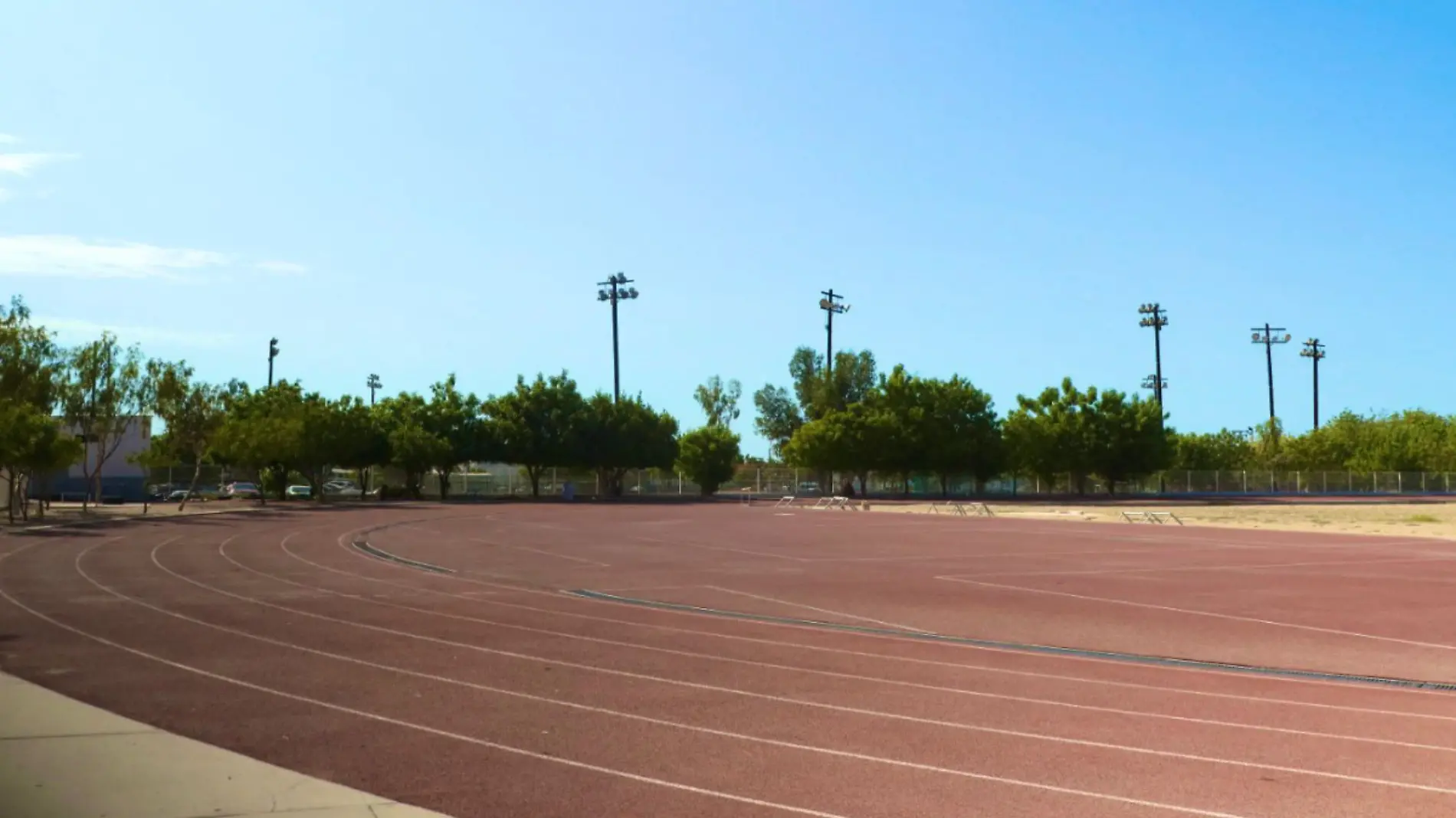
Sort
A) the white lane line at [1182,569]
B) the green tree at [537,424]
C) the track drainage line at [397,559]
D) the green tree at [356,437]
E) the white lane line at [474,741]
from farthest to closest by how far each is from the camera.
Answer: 1. the green tree at [537,424]
2. the green tree at [356,437]
3. the track drainage line at [397,559]
4. the white lane line at [1182,569]
5. the white lane line at [474,741]

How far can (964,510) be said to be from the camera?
58500 mm

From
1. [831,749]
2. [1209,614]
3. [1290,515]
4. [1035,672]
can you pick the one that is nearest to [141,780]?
[831,749]

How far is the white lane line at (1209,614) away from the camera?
1439 cm

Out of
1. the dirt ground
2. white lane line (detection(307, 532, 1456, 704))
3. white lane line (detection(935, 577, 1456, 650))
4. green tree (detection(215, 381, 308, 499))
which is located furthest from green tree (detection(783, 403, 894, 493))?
white lane line (detection(307, 532, 1456, 704))

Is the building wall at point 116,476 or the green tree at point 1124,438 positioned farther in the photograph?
the green tree at point 1124,438

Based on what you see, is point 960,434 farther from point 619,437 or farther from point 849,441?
point 619,437

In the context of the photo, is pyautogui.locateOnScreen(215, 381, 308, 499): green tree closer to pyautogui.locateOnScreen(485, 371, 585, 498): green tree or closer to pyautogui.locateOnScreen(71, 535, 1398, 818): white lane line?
pyautogui.locateOnScreen(485, 371, 585, 498): green tree

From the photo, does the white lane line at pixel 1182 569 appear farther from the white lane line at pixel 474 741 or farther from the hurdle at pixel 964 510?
the hurdle at pixel 964 510

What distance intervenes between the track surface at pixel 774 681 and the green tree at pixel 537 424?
57.6m

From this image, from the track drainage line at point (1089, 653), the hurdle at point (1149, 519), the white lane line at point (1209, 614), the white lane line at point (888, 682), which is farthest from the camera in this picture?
the hurdle at point (1149, 519)

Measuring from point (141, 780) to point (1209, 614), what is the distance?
14132 millimetres

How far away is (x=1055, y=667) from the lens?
40.1ft

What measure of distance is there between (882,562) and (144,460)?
75063mm

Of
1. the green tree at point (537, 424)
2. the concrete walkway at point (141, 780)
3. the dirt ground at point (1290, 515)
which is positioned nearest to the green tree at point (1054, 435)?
the dirt ground at point (1290, 515)
